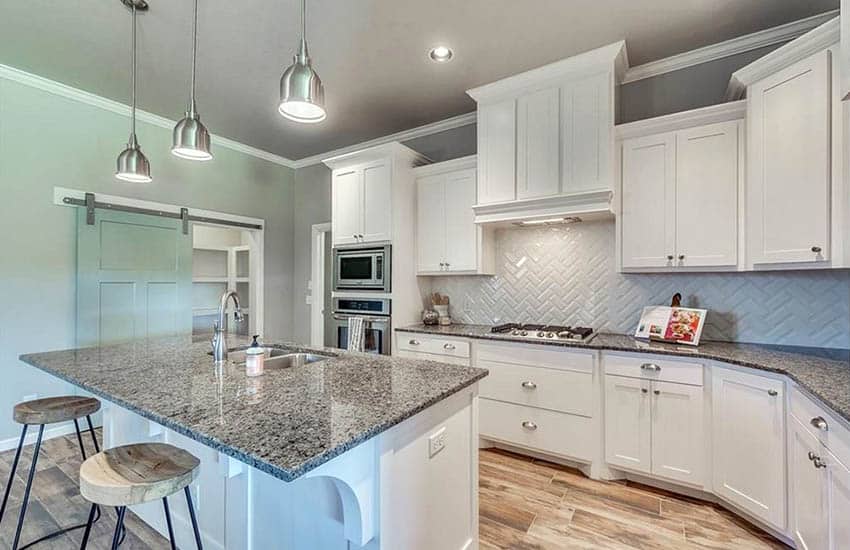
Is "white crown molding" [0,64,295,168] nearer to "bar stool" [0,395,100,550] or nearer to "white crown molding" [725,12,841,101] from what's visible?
"bar stool" [0,395,100,550]

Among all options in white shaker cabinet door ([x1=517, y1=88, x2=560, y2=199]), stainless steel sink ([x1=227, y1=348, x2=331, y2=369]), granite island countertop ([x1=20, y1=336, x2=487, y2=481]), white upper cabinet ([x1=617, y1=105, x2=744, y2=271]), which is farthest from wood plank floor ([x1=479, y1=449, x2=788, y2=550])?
white shaker cabinet door ([x1=517, y1=88, x2=560, y2=199])

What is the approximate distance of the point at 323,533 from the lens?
137 centimetres

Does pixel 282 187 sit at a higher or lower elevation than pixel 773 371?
higher

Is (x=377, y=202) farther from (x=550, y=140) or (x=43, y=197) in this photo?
(x=43, y=197)

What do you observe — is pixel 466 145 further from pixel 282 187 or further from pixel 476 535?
pixel 476 535

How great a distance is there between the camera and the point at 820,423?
153 centimetres

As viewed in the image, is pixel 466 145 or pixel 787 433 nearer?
pixel 787 433

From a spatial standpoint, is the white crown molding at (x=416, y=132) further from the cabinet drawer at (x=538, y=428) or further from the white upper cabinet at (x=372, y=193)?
the cabinet drawer at (x=538, y=428)

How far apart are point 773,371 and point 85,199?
16.3ft

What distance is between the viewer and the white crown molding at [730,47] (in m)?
2.38

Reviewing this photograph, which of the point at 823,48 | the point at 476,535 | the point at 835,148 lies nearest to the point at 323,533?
the point at 476,535

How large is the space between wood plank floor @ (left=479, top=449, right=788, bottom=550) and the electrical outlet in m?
0.80

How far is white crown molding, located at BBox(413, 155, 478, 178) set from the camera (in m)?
3.34

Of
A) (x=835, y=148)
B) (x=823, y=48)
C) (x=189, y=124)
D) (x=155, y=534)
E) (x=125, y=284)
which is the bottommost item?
(x=155, y=534)
